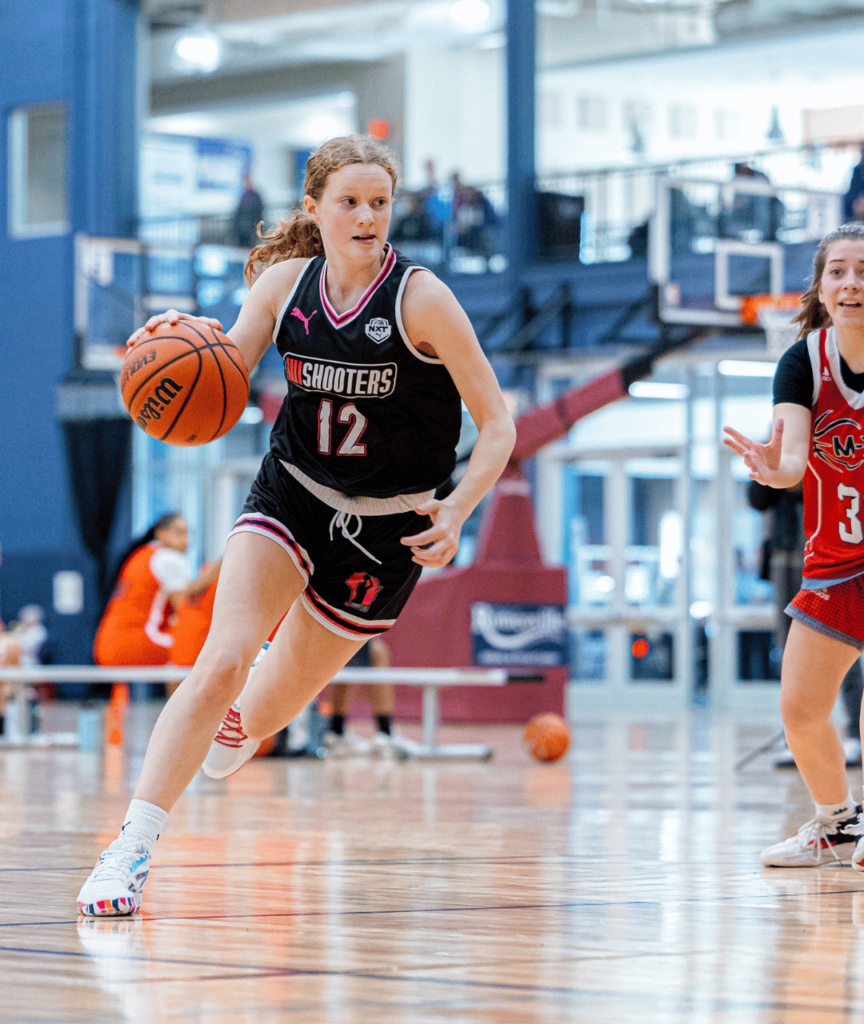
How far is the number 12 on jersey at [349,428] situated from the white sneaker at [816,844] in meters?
1.70

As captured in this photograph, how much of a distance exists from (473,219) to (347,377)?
15.4 meters

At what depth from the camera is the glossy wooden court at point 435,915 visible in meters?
2.61

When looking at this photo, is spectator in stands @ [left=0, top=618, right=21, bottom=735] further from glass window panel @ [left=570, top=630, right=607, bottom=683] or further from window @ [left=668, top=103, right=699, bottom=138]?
window @ [left=668, top=103, right=699, bottom=138]

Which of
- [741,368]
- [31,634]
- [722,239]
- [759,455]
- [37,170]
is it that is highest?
[37,170]

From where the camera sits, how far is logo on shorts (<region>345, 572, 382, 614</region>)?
408cm

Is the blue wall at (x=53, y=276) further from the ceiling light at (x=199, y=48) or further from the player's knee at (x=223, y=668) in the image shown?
the player's knee at (x=223, y=668)

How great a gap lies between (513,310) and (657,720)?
4824 millimetres

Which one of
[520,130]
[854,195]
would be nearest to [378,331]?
Result: [854,195]

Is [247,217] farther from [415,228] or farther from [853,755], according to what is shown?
[853,755]

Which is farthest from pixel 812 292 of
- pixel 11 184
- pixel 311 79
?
pixel 311 79

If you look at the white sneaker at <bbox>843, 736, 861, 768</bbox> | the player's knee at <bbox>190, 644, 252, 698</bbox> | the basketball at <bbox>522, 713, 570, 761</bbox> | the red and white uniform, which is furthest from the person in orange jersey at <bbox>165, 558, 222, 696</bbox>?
the player's knee at <bbox>190, 644, 252, 698</bbox>

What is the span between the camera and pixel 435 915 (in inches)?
142

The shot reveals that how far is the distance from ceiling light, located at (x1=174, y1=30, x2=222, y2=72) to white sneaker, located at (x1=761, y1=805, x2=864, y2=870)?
19656 mm

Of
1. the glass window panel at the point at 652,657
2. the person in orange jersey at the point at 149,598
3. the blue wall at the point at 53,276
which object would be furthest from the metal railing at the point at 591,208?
the person in orange jersey at the point at 149,598
